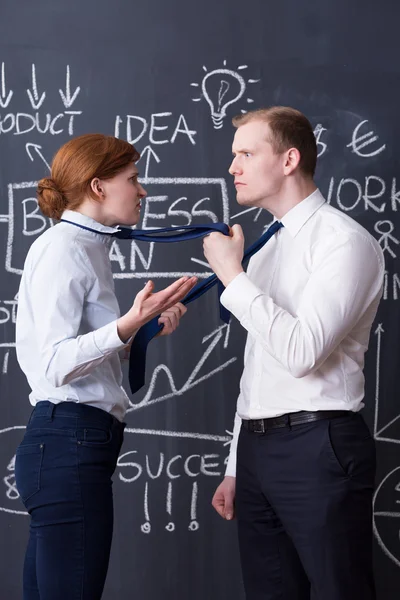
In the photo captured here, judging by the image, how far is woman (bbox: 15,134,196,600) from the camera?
164 centimetres

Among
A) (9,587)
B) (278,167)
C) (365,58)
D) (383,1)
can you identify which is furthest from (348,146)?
(9,587)

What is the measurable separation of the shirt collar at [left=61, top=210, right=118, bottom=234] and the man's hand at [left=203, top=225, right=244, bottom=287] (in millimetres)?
267

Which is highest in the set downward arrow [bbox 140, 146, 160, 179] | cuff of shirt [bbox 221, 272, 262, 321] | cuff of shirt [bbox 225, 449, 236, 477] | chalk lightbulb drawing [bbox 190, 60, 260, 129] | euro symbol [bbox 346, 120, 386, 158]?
chalk lightbulb drawing [bbox 190, 60, 260, 129]

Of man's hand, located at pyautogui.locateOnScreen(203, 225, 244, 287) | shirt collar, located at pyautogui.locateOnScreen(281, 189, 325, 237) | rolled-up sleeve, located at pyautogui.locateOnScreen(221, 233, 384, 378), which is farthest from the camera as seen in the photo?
shirt collar, located at pyautogui.locateOnScreen(281, 189, 325, 237)

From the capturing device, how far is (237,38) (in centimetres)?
253

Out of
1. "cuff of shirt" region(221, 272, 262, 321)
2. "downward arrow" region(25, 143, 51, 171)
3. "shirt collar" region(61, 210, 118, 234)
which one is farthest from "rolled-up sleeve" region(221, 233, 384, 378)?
"downward arrow" region(25, 143, 51, 171)

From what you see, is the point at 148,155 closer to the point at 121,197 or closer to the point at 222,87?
the point at 222,87

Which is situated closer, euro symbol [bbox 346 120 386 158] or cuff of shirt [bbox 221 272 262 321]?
cuff of shirt [bbox 221 272 262 321]

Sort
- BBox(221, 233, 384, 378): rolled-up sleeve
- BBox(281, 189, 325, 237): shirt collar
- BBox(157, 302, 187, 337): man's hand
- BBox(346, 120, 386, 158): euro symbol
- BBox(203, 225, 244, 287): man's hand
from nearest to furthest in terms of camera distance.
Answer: BBox(221, 233, 384, 378): rolled-up sleeve → BBox(203, 225, 244, 287): man's hand → BBox(281, 189, 325, 237): shirt collar → BBox(157, 302, 187, 337): man's hand → BBox(346, 120, 386, 158): euro symbol

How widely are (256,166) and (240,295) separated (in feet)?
1.21

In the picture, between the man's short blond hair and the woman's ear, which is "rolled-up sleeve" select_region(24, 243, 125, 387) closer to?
the woman's ear

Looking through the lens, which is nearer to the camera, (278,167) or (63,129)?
(278,167)

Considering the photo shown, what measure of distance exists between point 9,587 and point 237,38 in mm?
2090

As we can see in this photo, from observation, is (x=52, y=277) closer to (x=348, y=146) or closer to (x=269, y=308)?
(x=269, y=308)
